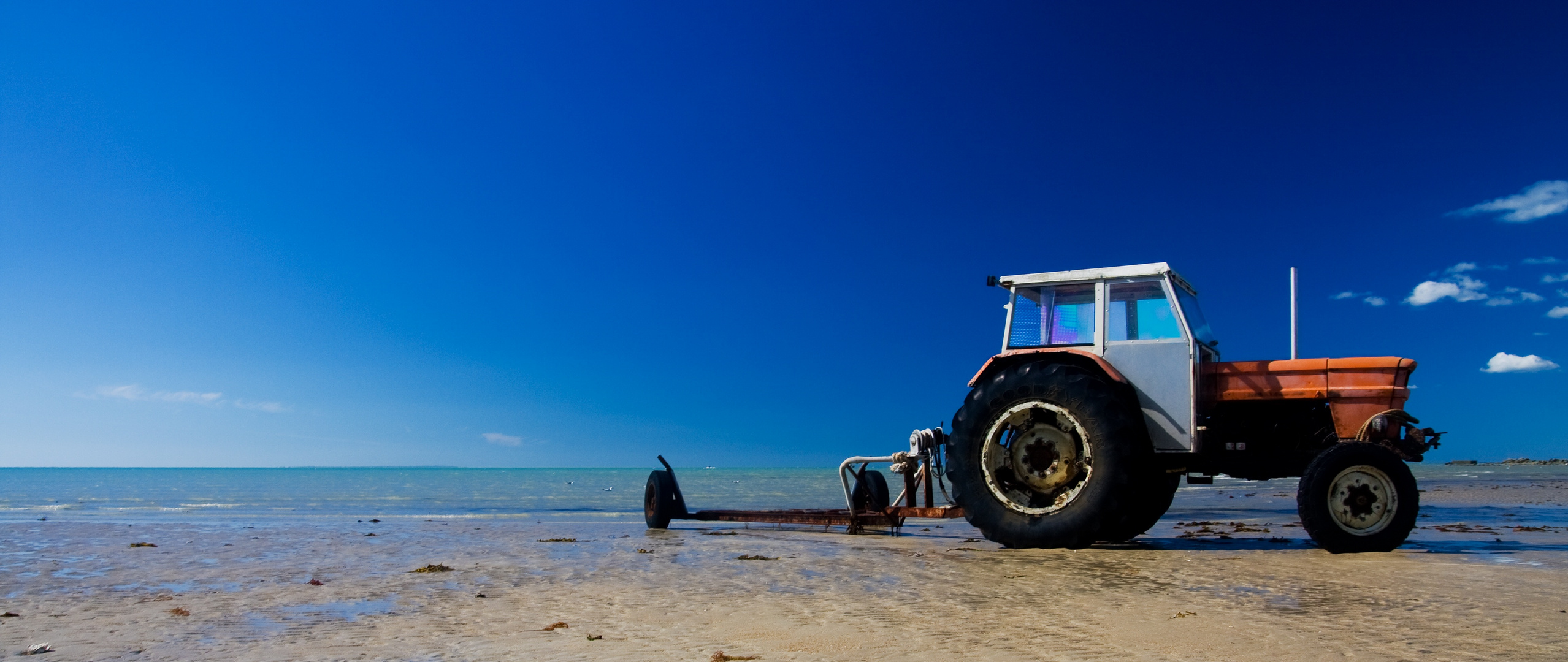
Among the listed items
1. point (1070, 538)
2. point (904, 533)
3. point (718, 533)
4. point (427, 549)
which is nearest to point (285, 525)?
point (427, 549)

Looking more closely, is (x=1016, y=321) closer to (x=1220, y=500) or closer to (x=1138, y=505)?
(x=1138, y=505)

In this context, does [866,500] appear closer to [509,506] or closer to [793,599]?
[793,599]

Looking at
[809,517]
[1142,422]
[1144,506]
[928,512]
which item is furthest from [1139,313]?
[809,517]

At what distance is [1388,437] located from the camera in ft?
25.2

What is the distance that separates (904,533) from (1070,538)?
129 inches

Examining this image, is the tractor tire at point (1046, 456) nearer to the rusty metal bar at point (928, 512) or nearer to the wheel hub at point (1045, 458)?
the wheel hub at point (1045, 458)

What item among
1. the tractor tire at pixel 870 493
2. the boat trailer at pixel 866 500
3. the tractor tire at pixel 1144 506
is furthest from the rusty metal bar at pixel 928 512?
the tractor tire at pixel 1144 506

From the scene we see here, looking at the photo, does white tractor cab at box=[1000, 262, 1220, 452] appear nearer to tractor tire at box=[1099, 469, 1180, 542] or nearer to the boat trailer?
tractor tire at box=[1099, 469, 1180, 542]

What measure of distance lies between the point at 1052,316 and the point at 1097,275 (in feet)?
1.93

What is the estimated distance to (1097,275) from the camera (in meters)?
8.50

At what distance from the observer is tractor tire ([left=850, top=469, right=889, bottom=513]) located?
Result: 10969mm

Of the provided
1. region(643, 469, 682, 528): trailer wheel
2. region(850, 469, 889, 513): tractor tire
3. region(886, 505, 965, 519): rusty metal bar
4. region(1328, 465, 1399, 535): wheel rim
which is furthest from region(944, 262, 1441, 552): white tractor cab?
region(643, 469, 682, 528): trailer wheel

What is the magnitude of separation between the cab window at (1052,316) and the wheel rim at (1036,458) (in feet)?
2.54

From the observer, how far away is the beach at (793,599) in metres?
4.14
